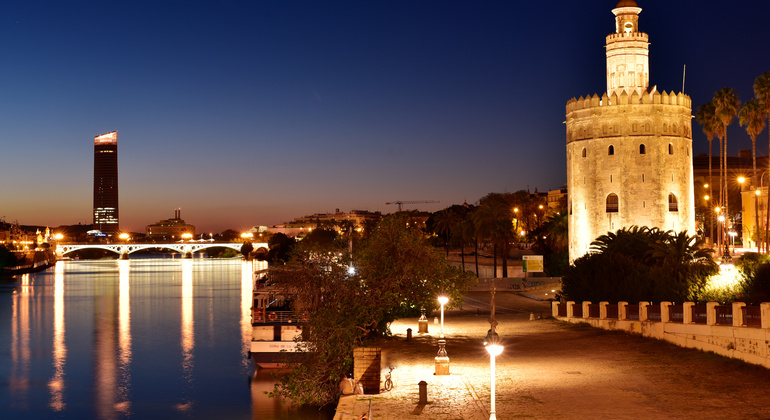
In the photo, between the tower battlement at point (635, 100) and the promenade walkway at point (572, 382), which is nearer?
the promenade walkway at point (572, 382)

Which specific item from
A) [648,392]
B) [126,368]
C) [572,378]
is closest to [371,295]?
[572,378]

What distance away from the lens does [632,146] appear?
56312 mm

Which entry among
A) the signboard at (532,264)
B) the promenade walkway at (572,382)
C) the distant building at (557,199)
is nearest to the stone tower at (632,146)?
the signboard at (532,264)

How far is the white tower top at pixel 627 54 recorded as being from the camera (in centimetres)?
5659

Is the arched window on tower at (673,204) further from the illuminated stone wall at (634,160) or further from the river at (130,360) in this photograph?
the river at (130,360)

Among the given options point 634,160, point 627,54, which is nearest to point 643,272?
point 634,160

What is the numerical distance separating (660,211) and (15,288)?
285 ft

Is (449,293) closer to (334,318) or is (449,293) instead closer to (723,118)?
(334,318)

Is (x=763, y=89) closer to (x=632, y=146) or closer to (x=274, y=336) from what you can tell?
(x=632, y=146)

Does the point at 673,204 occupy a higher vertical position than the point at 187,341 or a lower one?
higher

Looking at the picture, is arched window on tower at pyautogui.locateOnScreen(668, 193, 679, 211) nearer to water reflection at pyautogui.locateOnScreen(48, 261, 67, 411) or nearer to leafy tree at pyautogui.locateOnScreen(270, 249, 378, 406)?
leafy tree at pyautogui.locateOnScreen(270, 249, 378, 406)

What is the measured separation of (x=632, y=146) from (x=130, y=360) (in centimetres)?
3574

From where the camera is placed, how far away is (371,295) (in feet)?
108

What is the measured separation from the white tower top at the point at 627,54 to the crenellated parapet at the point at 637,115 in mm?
830
